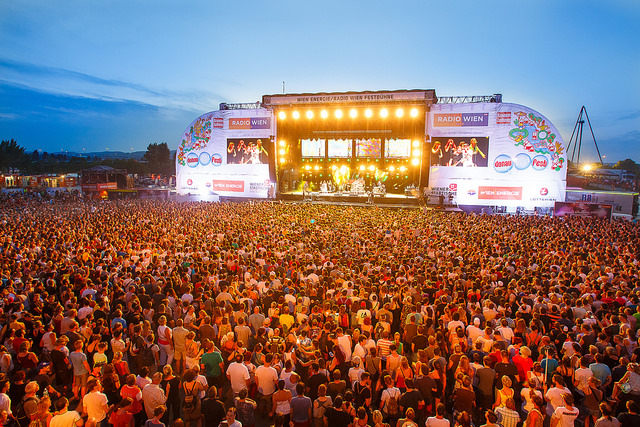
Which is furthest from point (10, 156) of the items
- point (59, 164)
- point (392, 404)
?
point (392, 404)

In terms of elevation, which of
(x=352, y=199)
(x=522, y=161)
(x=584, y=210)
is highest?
(x=522, y=161)

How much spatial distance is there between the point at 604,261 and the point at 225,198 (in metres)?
26.4

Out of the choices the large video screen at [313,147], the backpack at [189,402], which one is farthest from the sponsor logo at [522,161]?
the backpack at [189,402]

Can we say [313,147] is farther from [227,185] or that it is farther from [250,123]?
[227,185]

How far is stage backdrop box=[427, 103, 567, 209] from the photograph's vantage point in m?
24.7

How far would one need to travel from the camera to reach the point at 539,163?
81.3ft

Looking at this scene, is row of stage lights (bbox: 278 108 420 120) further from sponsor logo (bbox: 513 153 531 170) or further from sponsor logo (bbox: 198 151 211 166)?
sponsor logo (bbox: 198 151 211 166)

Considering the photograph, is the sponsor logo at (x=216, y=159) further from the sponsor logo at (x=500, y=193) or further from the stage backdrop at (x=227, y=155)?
the sponsor logo at (x=500, y=193)

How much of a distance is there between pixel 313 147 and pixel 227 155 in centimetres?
725

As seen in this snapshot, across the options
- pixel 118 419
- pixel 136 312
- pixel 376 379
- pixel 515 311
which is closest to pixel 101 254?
pixel 136 312

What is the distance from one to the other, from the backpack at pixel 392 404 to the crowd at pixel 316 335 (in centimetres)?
1

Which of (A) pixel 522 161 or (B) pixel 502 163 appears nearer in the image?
(A) pixel 522 161

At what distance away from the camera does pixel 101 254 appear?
10562mm

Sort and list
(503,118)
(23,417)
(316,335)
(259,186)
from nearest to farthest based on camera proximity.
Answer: (23,417) → (316,335) → (503,118) → (259,186)
